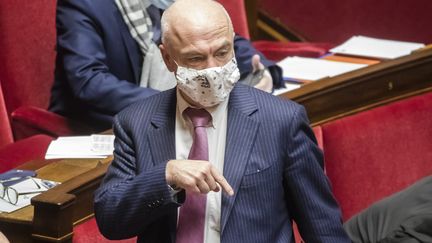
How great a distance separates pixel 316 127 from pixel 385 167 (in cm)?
23

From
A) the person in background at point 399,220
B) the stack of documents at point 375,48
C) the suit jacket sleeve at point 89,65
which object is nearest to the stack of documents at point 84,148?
the suit jacket sleeve at point 89,65

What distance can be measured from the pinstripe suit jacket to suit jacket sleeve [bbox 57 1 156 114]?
2.25 feet

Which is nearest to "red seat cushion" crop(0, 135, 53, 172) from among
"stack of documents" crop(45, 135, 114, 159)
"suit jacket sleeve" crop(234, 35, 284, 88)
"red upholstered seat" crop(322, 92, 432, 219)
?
"stack of documents" crop(45, 135, 114, 159)

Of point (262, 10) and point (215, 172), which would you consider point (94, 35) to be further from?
point (262, 10)

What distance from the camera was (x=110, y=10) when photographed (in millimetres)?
2041

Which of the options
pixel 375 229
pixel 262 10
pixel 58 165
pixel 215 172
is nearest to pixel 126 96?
pixel 58 165

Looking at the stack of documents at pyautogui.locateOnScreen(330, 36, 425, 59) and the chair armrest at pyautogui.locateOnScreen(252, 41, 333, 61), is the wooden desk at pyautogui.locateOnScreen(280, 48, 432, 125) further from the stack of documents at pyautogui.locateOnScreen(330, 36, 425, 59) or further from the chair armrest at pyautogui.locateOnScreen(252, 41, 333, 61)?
the chair armrest at pyautogui.locateOnScreen(252, 41, 333, 61)

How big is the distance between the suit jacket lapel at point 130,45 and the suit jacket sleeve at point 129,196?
778 millimetres

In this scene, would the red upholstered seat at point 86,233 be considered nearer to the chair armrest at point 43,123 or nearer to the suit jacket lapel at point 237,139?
the suit jacket lapel at point 237,139

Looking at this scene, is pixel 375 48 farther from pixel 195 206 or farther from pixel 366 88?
pixel 195 206

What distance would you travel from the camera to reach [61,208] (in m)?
1.47

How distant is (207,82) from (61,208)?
405 millimetres

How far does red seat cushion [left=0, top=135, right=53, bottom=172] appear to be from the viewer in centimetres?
193

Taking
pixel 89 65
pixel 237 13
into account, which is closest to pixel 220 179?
pixel 89 65
